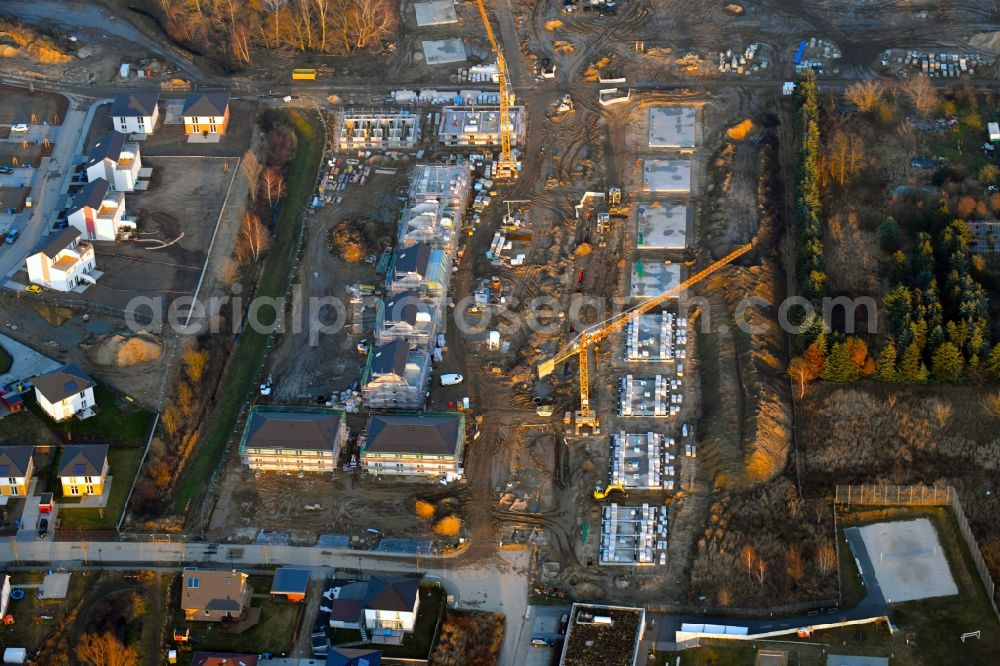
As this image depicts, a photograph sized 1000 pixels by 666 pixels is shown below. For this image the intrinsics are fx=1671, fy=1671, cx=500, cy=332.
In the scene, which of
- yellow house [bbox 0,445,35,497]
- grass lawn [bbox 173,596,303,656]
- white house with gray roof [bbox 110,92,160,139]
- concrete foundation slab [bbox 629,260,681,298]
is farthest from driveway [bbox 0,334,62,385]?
concrete foundation slab [bbox 629,260,681,298]

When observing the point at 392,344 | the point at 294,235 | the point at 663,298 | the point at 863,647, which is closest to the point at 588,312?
the point at 663,298

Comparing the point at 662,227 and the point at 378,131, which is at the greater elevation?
the point at 378,131

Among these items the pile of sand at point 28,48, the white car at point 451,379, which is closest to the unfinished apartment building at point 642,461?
the white car at point 451,379

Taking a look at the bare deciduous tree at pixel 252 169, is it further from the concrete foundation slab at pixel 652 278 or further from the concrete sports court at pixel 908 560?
the concrete sports court at pixel 908 560

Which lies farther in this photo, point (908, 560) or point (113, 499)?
point (113, 499)

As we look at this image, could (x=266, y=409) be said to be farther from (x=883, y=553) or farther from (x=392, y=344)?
(x=883, y=553)

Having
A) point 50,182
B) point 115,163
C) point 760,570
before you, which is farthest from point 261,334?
point 760,570

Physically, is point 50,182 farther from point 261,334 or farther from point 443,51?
point 443,51

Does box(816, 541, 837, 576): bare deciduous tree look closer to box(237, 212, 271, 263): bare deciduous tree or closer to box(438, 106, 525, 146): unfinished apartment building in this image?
box(438, 106, 525, 146): unfinished apartment building
